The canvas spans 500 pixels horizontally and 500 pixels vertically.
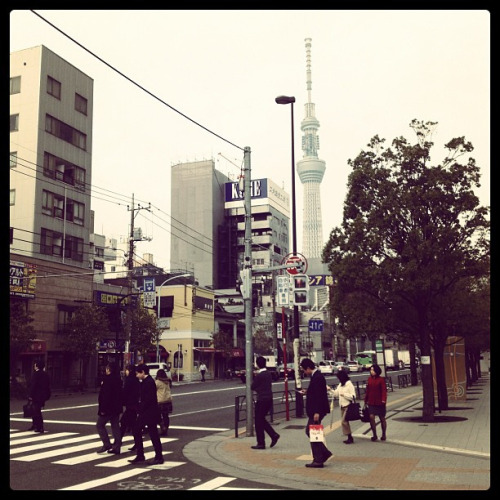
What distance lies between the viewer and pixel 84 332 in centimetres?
3762

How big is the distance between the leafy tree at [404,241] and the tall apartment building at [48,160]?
27676 millimetres

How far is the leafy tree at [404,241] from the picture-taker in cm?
1627

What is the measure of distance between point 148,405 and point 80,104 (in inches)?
1579

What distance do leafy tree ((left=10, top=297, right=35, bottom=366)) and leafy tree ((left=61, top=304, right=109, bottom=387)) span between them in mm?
4171

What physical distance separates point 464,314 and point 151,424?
12.2 m

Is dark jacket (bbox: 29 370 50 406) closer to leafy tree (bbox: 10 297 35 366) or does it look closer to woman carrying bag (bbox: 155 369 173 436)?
woman carrying bag (bbox: 155 369 173 436)

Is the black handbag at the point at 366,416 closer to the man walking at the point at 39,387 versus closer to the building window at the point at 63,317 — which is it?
the man walking at the point at 39,387

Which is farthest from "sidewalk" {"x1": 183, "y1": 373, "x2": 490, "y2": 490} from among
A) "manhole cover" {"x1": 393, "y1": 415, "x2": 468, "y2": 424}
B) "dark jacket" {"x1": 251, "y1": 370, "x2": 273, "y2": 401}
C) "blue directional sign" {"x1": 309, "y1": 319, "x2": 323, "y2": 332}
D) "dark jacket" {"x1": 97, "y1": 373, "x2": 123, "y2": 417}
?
"blue directional sign" {"x1": 309, "y1": 319, "x2": 323, "y2": 332}

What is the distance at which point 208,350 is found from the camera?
5906cm

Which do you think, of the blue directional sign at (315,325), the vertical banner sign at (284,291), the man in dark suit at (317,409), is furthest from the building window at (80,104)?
the man in dark suit at (317,409)

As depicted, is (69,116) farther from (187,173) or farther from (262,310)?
(187,173)

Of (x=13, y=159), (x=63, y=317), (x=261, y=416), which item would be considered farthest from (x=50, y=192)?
(x=261, y=416)

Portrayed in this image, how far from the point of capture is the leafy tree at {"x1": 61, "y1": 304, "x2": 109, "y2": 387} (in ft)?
123

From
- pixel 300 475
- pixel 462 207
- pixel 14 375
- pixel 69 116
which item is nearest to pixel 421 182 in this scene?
pixel 462 207
